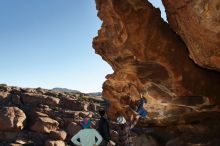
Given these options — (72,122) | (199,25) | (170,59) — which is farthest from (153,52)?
(72,122)

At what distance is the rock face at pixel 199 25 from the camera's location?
964 centimetres

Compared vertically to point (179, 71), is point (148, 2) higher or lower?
higher

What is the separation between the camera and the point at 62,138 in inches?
1742

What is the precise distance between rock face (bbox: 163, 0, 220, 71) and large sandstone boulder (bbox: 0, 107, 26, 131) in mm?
35371

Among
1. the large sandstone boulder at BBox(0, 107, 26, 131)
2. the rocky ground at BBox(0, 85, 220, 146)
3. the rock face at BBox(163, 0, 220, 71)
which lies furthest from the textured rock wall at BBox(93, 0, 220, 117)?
the large sandstone boulder at BBox(0, 107, 26, 131)

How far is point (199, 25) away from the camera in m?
10.3

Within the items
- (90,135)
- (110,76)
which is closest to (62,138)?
(110,76)

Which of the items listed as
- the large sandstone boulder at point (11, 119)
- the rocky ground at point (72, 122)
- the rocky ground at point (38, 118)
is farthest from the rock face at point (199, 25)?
the large sandstone boulder at point (11, 119)

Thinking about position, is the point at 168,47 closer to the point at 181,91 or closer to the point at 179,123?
the point at 181,91

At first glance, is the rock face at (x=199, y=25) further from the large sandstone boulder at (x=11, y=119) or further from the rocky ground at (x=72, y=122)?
the large sandstone boulder at (x=11, y=119)

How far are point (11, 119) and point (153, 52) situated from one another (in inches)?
1389

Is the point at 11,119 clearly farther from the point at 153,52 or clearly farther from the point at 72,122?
the point at 153,52

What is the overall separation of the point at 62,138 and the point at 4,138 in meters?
7.96

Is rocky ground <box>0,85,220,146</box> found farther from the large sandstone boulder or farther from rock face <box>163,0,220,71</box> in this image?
rock face <box>163,0,220,71</box>
